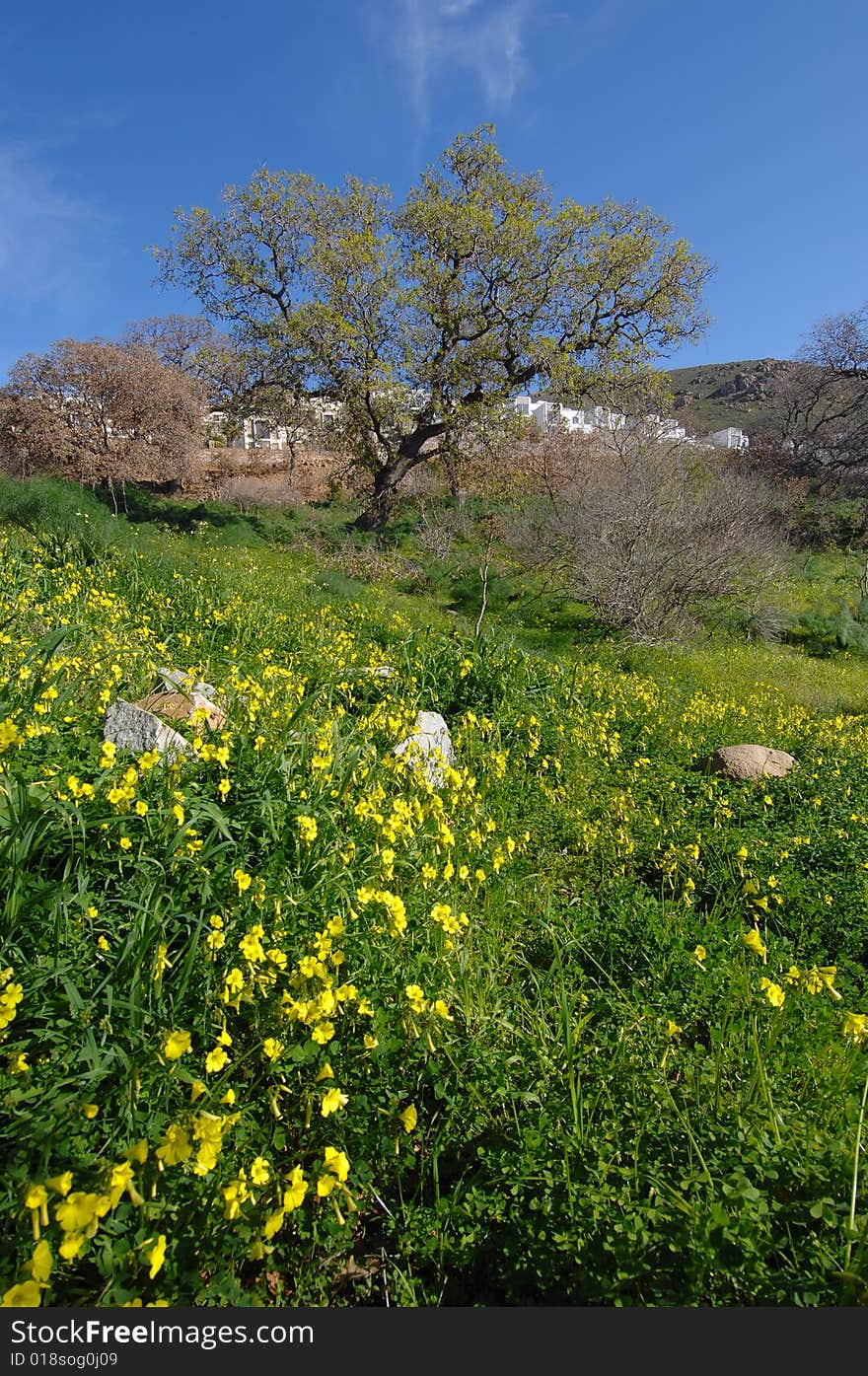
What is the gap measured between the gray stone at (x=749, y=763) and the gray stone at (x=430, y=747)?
240cm

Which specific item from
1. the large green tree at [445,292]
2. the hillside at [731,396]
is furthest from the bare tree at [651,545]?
the hillside at [731,396]

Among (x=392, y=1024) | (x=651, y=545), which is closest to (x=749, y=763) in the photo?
(x=392, y=1024)

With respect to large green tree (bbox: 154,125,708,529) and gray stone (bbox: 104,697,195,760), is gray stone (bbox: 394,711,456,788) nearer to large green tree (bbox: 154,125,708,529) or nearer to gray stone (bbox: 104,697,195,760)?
gray stone (bbox: 104,697,195,760)

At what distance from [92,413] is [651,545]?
13482 millimetres

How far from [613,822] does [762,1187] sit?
291cm

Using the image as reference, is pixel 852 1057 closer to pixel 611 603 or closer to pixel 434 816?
pixel 434 816

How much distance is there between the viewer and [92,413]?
16094 mm

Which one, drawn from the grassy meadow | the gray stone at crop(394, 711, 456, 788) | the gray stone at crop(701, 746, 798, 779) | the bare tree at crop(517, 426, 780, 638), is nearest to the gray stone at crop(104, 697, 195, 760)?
the grassy meadow

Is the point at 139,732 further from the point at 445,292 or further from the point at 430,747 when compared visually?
the point at 445,292

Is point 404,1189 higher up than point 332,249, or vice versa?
point 332,249

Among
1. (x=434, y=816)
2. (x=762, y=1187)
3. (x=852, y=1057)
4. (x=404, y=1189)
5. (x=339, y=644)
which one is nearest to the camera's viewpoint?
(x=762, y=1187)

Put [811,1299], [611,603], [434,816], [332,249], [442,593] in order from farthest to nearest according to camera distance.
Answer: [332,249] → [442,593] → [611,603] → [434,816] → [811,1299]

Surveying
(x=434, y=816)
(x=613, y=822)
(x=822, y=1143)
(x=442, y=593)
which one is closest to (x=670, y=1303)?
(x=822, y=1143)

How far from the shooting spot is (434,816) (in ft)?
11.6
